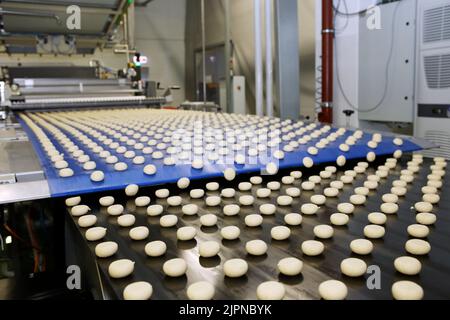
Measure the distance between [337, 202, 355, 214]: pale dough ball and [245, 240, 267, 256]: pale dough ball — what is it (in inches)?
12.2

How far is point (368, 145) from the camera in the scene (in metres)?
1.69

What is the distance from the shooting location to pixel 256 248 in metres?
0.77

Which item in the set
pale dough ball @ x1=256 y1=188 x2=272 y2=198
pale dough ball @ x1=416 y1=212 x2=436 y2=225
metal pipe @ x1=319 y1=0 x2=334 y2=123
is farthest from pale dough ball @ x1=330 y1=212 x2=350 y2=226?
metal pipe @ x1=319 y1=0 x2=334 y2=123

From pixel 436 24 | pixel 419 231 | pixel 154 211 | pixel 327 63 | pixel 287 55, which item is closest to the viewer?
pixel 419 231

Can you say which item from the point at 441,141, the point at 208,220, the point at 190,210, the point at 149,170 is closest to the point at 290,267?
the point at 208,220

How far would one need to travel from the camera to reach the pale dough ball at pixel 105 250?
0.78 m

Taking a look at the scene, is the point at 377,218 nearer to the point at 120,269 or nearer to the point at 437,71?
the point at 120,269

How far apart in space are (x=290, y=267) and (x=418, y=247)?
27cm

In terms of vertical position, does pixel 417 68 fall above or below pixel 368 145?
above

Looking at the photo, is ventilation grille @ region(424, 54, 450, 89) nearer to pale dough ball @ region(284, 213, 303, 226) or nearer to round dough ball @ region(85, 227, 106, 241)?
pale dough ball @ region(284, 213, 303, 226)

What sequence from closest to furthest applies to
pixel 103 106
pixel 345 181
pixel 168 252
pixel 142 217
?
1. pixel 168 252
2. pixel 142 217
3. pixel 345 181
4. pixel 103 106

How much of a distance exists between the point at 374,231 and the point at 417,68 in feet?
9.90
